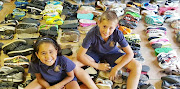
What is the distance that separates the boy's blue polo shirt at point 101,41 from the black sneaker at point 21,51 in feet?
2.17

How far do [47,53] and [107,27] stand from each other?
50 cm

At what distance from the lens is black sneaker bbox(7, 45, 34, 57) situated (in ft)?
6.97

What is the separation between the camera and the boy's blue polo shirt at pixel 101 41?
1.79 metres

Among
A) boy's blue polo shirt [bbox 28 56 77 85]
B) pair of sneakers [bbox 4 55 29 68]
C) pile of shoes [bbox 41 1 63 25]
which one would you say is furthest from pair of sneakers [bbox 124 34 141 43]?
pair of sneakers [bbox 4 55 29 68]

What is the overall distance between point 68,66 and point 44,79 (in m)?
0.23

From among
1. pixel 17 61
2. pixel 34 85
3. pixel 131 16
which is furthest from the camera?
pixel 131 16

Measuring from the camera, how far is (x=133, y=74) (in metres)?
1.79

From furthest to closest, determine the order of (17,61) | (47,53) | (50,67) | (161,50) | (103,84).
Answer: (161,50) → (17,61) → (103,84) → (50,67) → (47,53)

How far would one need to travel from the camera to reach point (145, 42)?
2.47 meters

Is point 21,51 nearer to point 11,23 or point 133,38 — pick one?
point 11,23

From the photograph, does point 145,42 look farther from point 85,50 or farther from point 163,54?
point 85,50

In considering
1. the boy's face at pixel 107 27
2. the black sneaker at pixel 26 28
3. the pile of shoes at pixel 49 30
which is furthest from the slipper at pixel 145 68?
the black sneaker at pixel 26 28

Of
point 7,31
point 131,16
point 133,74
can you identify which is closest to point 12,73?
point 7,31

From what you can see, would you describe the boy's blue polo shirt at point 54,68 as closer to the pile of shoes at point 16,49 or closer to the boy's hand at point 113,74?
the boy's hand at point 113,74
